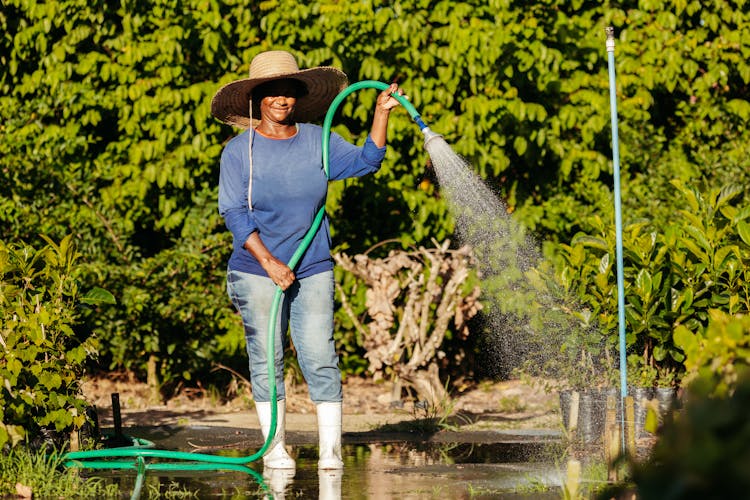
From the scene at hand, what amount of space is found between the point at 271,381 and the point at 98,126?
169 inches

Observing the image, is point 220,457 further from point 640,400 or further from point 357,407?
point 357,407

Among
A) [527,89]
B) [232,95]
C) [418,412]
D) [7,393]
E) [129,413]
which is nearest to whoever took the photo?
[7,393]

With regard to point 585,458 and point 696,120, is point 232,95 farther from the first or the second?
point 696,120

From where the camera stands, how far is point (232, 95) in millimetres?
5898

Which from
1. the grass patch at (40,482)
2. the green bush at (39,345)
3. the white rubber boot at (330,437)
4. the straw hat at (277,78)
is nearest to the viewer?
the grass patch at (40,482)

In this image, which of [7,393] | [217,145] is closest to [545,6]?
[217,145]

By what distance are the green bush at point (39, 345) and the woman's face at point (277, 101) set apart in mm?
1128

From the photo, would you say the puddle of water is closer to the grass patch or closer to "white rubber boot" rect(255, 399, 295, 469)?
"white rubber boot" rect(255, 399, 295, 469)

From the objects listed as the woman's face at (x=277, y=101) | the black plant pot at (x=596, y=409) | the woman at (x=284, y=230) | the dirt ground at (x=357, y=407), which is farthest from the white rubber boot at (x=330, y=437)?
the dirt ground at (x=357, y=407)

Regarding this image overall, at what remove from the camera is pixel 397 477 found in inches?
207

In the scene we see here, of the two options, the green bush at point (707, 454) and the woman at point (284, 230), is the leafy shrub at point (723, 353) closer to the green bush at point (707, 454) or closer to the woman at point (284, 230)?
the green bush at point (707, 454)

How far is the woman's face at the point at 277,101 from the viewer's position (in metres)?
5.71

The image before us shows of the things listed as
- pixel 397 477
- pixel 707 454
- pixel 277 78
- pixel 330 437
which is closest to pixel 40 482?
pixel 330 437

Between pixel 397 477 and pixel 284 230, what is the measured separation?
127 cm
